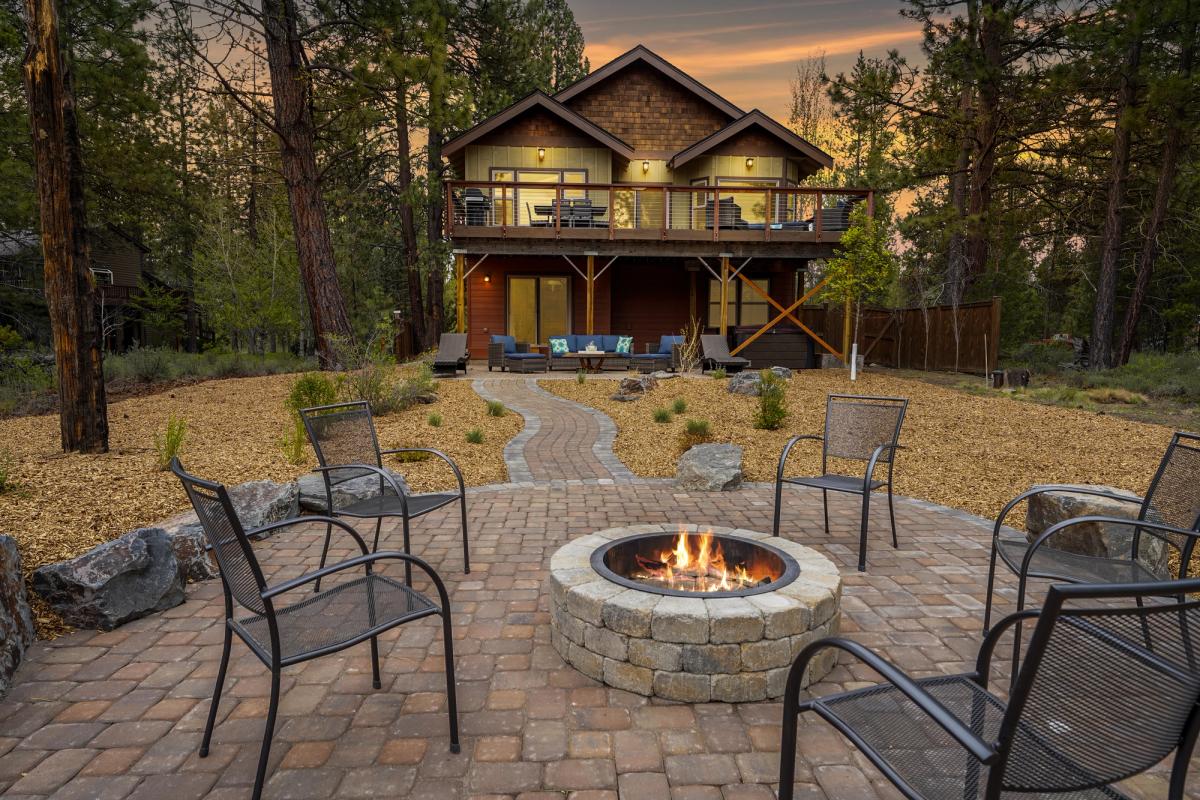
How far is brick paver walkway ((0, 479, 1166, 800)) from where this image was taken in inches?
82.1

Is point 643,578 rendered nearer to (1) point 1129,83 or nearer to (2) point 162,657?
(2) point 162,657

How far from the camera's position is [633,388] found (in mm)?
11305

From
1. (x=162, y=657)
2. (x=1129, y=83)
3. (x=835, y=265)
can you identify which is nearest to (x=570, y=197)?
(x=835, y=265)

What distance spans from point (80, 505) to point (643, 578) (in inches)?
157

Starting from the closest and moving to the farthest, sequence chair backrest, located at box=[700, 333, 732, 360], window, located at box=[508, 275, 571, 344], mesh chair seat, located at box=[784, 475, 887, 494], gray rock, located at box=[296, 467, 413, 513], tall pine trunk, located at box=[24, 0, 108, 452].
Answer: mesh chair seat, located at box=[784, 475, 887, 494] → gray rock, located at box=[296, 467, 413, 513] → tall pine trunk, located at box=[24, 0, 108, 452] → chair backrest, located at box=[700, 333, 732, 360] → window, located at box=[508, 275, 571, 344]

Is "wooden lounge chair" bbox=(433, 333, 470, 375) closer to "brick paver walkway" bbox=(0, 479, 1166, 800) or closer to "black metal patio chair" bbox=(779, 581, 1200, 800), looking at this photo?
"brick paver walkway" bbox=(0, 479, 1166, 800)

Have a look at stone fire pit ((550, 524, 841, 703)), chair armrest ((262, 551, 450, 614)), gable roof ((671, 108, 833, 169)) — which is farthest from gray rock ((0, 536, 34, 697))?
gable roof ((671, 108, 833, 169))

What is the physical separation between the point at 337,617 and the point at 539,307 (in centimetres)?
1664

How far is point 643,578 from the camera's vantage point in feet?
9.94

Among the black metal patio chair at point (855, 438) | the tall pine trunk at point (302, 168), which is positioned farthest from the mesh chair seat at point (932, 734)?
the tall pine trunk at point (302, 168)

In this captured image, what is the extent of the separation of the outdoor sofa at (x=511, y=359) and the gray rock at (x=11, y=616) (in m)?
11.6

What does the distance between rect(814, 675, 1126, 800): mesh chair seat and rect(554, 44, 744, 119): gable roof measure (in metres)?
18.7

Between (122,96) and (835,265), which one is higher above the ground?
(122,96)

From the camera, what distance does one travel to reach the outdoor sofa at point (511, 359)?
1446 cm
